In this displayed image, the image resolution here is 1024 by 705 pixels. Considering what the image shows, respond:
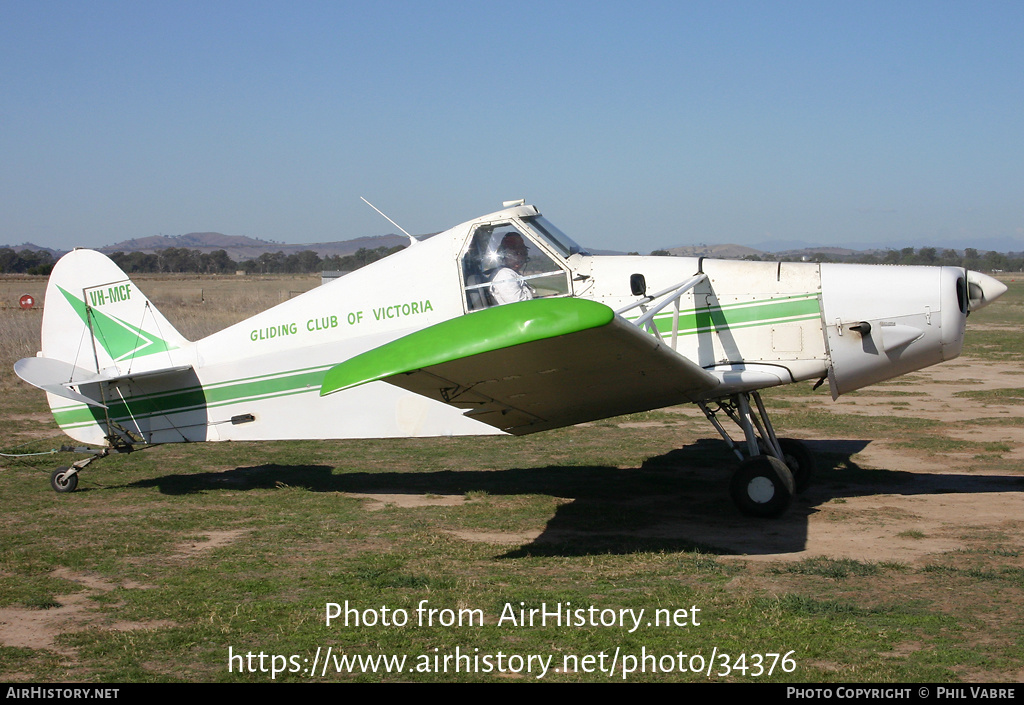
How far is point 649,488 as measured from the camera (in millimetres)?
8508

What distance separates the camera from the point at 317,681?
405 cm

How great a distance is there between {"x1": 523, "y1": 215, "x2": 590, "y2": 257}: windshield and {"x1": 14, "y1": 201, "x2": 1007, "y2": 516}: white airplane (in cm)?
2

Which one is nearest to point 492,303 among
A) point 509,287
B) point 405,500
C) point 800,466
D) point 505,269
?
point 509,287

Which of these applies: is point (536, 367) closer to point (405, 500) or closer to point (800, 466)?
point (405, 500)

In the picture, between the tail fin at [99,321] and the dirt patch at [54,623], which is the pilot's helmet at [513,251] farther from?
the dirt patch at [54,623]

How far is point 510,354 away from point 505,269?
2.30 m

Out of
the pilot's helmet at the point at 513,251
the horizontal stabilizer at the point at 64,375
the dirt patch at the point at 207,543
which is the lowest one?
the dirt patch at the point at 207,543

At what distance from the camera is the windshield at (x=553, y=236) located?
736 cm

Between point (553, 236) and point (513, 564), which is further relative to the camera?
point (553, 236)

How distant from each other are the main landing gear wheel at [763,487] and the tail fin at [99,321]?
580 cm

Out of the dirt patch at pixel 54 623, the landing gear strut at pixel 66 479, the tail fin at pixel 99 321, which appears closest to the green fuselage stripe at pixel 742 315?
the dirt patch at pixel 54 623
